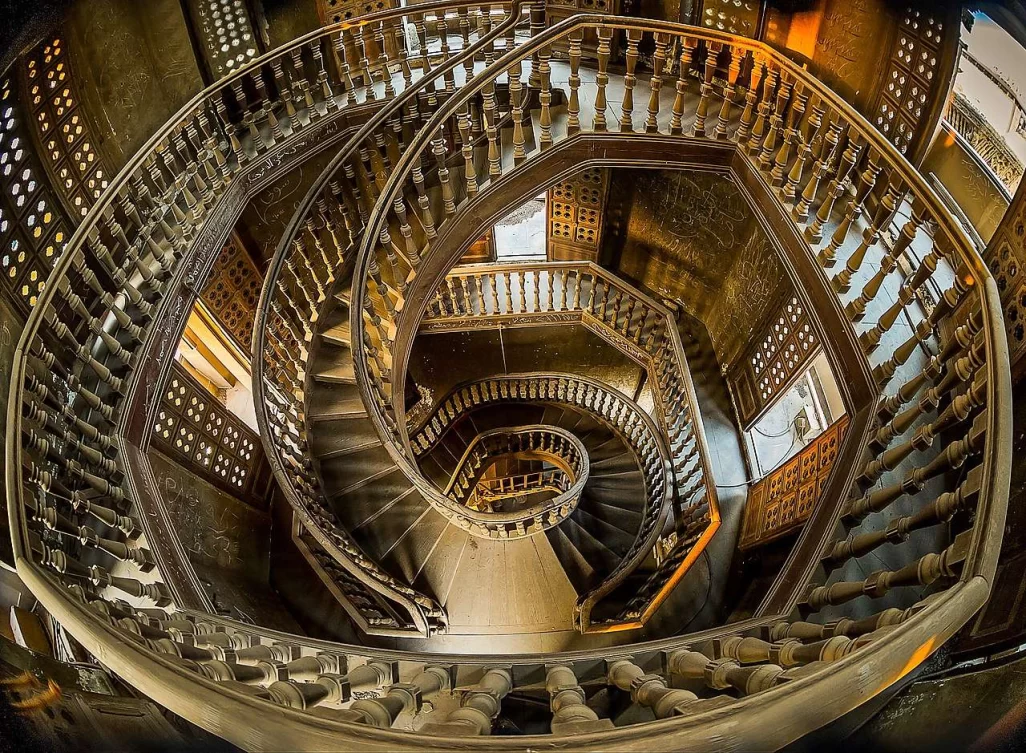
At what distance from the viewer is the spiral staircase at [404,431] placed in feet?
4.19

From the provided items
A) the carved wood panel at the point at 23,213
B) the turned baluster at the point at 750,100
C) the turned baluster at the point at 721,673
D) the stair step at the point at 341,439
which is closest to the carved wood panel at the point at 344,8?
the carved wood panel at the point at 23,213

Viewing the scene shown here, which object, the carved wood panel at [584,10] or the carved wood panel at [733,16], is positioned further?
the carved wood panel at [584,10]

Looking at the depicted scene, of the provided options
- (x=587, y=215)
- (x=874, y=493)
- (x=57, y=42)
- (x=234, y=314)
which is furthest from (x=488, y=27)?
(x=874, y=493)

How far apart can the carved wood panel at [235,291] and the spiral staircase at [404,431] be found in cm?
92

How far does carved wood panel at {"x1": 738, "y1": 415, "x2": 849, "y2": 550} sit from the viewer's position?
11.1ft

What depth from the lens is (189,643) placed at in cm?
152

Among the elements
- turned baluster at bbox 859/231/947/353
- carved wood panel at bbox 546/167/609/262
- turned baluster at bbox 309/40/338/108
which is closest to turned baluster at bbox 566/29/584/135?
carved wood panel at bbox 546/167/609/262

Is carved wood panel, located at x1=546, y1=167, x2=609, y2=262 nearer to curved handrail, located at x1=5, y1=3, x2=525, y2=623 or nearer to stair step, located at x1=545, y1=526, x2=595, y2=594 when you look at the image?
curved handrail, located at x1=5, y1=3, x2=525, y2=623

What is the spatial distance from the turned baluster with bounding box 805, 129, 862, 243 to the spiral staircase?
0.01m

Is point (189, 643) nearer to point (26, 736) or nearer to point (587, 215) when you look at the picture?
point (26, 736)

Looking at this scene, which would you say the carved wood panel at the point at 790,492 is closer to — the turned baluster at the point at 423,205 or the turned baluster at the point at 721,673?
the turned baluster at the point at 721,673

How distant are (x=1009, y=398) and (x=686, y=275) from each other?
3.58 metres

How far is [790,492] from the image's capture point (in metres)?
3.74

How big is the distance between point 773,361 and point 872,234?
1.88 metres
